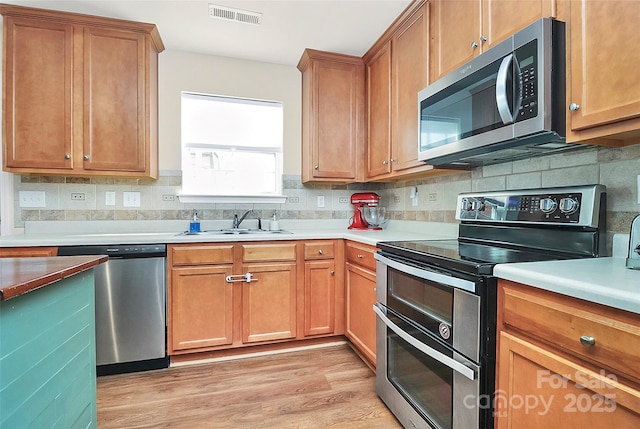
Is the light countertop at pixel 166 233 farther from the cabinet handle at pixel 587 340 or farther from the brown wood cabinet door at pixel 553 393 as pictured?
the cabinet handle at pixel 587 340

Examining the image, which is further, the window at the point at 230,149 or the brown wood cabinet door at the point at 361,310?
the window at the point at 230,149

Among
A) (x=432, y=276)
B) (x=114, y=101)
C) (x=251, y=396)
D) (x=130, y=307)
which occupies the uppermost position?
(x=114, y=101)

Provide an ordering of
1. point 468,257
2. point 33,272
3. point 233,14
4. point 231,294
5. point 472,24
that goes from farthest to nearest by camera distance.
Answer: point 231,294, point 233,14, point 472,24, point 468,257, point 33,272

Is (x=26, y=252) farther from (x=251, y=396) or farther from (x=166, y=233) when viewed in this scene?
(x=251, y=396)

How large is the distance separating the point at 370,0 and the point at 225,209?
6.33ft

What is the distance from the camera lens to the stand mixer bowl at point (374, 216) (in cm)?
308

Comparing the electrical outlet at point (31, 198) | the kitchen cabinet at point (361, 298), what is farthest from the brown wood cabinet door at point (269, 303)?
the electrical outlet at point (31, 198)

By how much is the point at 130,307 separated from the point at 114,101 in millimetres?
1490

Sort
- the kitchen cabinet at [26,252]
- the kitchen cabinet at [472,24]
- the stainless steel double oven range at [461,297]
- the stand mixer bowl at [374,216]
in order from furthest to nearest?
the stand mixer bowl at [374,216], the kitchen cabinet at [26,252], the kitchen cabinet at [472,24], the stainless steel double oven range at [461,297]

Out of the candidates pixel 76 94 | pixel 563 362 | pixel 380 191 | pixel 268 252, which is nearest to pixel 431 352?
pixel 563 362

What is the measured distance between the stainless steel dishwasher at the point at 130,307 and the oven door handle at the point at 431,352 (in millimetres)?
1480

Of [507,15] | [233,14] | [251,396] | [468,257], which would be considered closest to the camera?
[468,257]

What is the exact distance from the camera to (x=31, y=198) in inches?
97.0

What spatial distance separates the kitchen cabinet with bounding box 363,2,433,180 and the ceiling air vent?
981 millimetres
